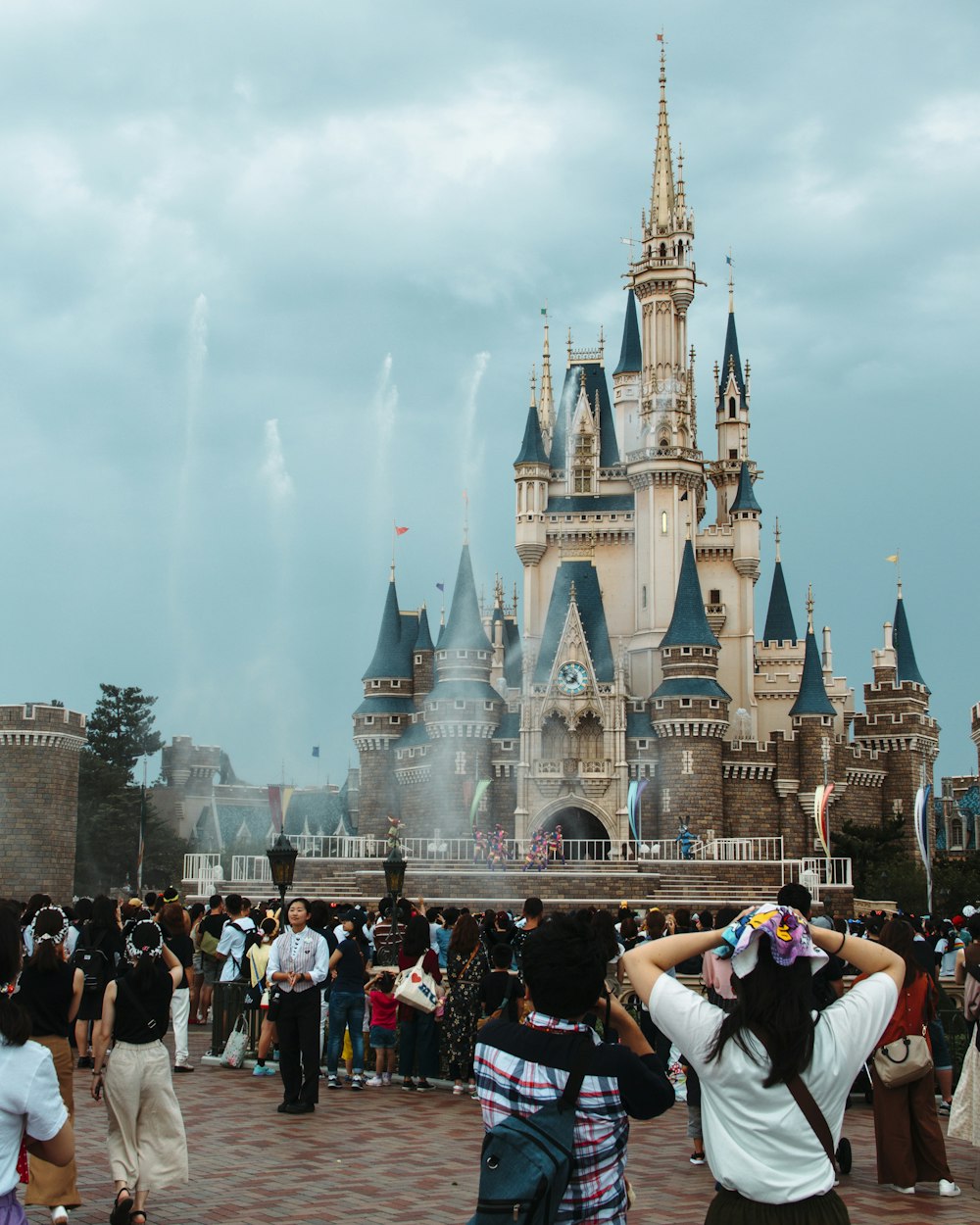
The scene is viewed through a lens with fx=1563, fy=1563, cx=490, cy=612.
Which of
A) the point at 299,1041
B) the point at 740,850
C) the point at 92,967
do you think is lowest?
the point at 299,1041

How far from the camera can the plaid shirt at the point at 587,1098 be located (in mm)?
5086

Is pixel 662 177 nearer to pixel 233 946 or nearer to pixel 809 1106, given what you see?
pixel 233 946

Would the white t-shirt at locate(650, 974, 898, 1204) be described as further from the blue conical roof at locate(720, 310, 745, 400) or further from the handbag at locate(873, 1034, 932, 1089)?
the blue conical roof at locate(720, 310, 745, 400)

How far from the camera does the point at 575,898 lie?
4438 centimetres

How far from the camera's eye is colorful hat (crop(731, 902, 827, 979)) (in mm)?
4676

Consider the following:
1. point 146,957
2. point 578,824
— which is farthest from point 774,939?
point 578,824

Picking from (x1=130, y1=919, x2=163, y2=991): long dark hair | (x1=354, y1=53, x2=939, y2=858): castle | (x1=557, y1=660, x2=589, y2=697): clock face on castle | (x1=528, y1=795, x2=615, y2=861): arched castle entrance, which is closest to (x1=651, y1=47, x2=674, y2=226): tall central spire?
(x1=354, y1=53, x2=939, y2=858): castle

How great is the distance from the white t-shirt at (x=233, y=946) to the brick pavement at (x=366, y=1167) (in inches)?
117

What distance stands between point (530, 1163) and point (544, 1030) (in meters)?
0.44

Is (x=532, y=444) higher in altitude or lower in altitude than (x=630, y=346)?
lower

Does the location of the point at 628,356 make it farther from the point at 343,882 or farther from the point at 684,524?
the point at 343,882

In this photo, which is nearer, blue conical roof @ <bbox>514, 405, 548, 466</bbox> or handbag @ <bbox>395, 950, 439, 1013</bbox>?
handbag @ <bbox>395, 950, 439, 1013</bbox>

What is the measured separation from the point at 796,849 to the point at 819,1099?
51.8 m

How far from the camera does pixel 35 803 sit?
172ft
